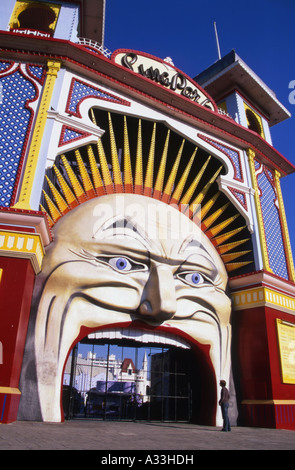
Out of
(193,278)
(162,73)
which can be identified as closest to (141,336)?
(193,278)

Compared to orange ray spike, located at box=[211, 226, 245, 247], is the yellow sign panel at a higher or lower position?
lower

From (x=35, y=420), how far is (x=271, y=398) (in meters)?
6.42

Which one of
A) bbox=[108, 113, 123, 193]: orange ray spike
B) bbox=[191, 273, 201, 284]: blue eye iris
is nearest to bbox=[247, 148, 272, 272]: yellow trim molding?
bbox=[191, 273, 201, 284]: blue eye iris

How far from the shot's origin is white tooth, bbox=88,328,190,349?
30.8 feet

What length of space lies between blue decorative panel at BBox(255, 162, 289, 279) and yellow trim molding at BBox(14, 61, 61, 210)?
8.34m

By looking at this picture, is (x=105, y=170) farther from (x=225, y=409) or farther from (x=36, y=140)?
(x=225, y=409)

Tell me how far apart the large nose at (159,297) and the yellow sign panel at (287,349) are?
12.3ft

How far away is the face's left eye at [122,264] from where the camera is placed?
9625 millimetres

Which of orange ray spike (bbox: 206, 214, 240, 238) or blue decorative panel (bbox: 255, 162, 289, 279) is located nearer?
orange ray spike (bbox: 206, 214, 240, 238)

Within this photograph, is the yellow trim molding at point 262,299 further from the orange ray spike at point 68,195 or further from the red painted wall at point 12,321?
the red painted wall at point 12,321

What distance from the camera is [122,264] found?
32.1 feet

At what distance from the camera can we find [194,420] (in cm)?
1093

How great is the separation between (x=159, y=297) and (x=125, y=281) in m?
1.01

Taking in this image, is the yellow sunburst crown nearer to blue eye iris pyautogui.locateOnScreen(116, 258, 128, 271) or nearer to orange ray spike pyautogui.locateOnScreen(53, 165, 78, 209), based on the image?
orange ray spike pyautogui.locateOnScreen(53, 165, 78, 209)
